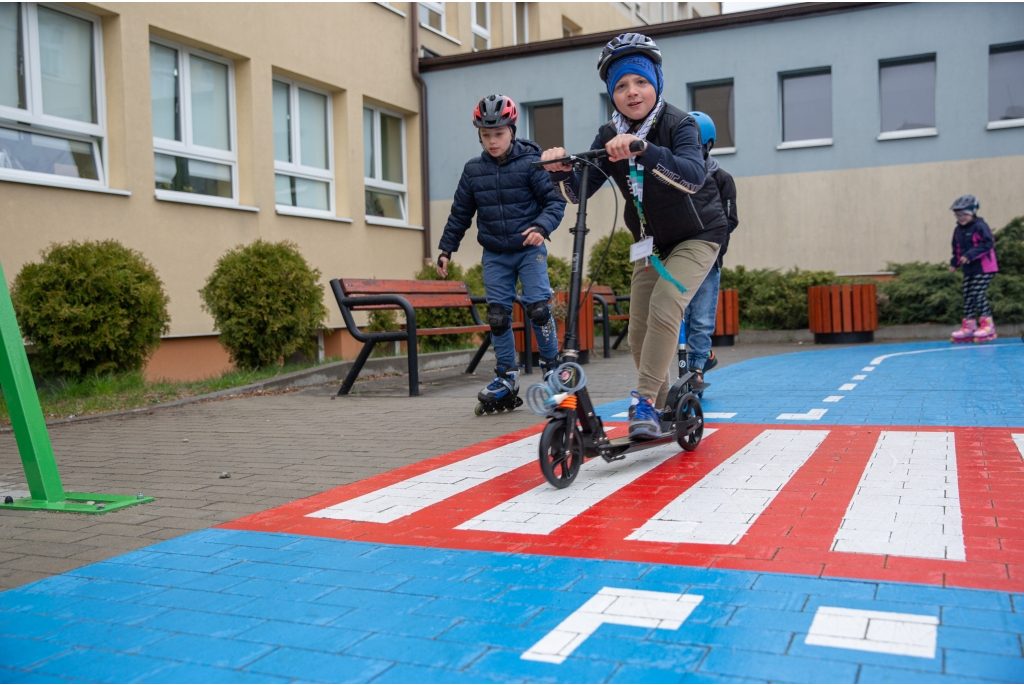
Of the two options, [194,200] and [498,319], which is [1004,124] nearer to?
[498,319]

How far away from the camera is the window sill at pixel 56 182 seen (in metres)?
10.7

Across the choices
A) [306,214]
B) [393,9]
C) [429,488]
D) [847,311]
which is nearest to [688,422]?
[429,488]

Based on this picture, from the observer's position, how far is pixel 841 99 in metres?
18.2

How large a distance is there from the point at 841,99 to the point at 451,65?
8.06m

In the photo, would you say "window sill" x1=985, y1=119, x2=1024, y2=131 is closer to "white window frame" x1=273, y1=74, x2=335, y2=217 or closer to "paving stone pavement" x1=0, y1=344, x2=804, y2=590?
"paving stone pavement" x1=0, y1=344, x2=804, y2=590

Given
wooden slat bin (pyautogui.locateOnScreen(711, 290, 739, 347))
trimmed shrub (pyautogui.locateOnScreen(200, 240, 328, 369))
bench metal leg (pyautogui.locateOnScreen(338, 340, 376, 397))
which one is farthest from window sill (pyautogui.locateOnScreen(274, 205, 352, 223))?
wooden slat bin (pyautogui.locateOnScreen(711, 290, 739, 347))

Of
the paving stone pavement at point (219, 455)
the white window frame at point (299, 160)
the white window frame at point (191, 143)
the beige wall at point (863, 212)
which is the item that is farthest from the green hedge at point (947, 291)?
the white window frame at point (191, 143)

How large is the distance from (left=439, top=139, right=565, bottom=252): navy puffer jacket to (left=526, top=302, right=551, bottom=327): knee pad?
1.54 ft

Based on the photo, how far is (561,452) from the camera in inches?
175

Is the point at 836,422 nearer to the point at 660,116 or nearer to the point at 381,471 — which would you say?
the point at 660,116

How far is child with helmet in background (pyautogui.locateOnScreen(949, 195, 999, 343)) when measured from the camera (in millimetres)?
13773

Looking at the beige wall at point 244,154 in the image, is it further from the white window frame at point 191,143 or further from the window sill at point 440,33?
the window sill at point 440,33

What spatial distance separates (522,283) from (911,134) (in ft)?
43.8

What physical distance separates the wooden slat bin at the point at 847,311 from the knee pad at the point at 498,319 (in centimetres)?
986
